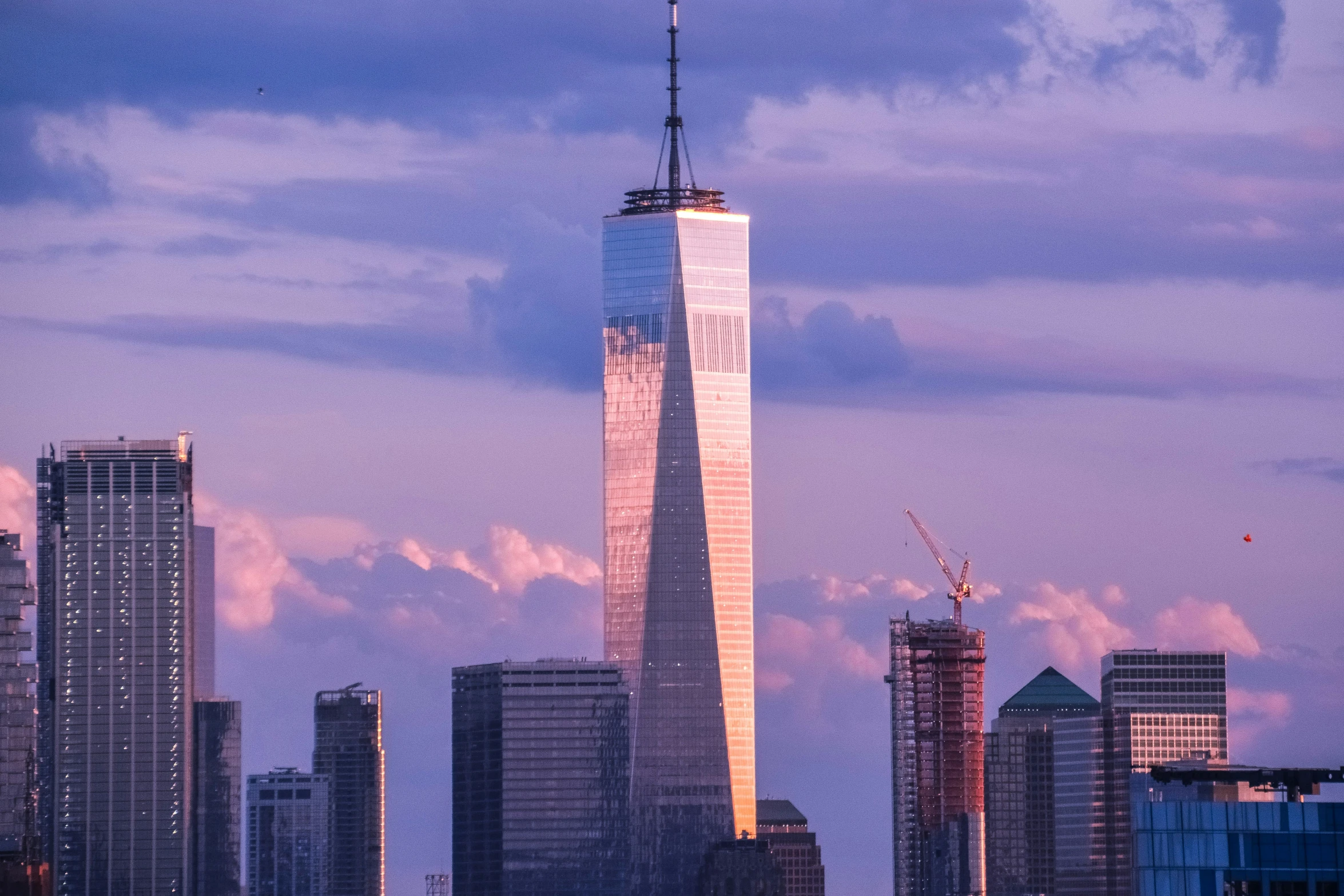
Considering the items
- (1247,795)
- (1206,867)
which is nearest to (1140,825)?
(1206,867)

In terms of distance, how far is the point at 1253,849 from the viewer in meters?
146

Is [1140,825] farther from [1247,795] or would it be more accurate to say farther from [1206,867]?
[1247,795]

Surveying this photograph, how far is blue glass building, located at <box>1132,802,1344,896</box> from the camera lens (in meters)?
145

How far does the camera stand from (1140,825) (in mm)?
149500

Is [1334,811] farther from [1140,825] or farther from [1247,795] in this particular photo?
[1247,795]

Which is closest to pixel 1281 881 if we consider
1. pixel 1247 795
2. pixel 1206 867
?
pixel 1206 867

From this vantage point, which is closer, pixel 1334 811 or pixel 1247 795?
pixel 1334 811

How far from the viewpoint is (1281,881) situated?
146250 millimetres

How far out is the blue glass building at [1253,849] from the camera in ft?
477

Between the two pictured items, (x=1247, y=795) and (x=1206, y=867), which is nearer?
(x=1206, y=867)

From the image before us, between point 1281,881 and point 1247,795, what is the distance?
34.5 meters

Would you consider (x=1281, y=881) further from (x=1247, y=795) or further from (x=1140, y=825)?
(x=1247, y=795)

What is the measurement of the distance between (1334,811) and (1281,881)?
14.6ft

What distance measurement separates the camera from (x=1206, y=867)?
14675cm
